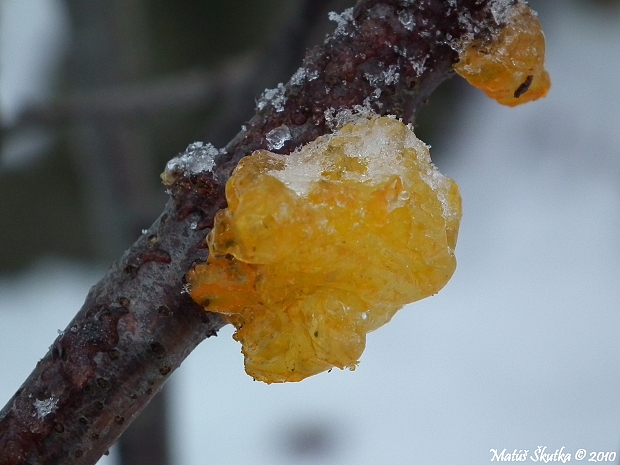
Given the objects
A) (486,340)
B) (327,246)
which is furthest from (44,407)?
(486,340)

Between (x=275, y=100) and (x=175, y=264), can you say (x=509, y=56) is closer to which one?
(x=275, y=100)

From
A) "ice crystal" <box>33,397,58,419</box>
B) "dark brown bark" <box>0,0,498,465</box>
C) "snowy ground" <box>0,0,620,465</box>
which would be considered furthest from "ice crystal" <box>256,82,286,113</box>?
"snowy ground" <box>0,0,620,465</box>

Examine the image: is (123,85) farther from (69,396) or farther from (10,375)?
(10,375)

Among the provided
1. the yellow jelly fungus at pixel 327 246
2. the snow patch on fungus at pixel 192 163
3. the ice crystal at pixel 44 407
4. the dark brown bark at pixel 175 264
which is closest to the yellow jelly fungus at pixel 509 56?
the dark brown bark at pixel 175 264

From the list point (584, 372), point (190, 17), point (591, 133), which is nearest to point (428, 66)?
point (584, 372)

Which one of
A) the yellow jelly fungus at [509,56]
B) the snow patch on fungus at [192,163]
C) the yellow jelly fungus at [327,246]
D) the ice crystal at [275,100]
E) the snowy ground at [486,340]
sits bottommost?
the yellow jelly fungus at [327,246]

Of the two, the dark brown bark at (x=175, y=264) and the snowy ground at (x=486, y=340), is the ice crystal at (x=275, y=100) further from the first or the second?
the snowy ground at (x=486, y=340)

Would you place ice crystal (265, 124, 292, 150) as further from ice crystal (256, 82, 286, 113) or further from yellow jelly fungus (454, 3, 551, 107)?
yellow jelly fungus (454, 3, 551, 107)
